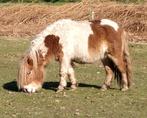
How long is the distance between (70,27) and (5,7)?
60.3 ft

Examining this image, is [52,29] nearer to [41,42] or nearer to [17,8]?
[41,42]

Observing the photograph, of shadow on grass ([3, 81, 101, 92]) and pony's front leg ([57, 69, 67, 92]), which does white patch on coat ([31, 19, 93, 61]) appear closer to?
pony's front leg ([57, 69, 67, 92])

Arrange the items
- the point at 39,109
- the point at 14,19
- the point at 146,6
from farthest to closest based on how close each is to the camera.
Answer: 1. the point at 14,19
2. the point at 146,6
3. the point at 39,109

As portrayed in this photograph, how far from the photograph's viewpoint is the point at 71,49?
39.9 ft

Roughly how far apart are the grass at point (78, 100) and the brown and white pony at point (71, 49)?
14.2 inches

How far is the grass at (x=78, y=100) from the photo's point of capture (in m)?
10.2

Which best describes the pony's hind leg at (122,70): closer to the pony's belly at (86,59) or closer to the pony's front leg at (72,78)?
the pony's belly at (86,59)

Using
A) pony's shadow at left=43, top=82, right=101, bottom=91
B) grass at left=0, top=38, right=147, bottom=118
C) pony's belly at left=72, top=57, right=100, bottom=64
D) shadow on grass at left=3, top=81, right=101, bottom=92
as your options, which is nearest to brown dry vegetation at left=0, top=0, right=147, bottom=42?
grass at left=0, top=38, right=147, bottom=118

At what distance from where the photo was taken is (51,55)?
12172 mm

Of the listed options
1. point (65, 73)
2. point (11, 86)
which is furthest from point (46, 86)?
point (65, 73)

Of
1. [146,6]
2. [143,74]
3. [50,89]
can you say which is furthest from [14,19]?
[50,89]

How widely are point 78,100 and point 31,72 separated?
1193 mm

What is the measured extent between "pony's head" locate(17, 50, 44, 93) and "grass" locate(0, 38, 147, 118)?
185 millimetres

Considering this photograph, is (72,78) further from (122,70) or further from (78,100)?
(78,100)
